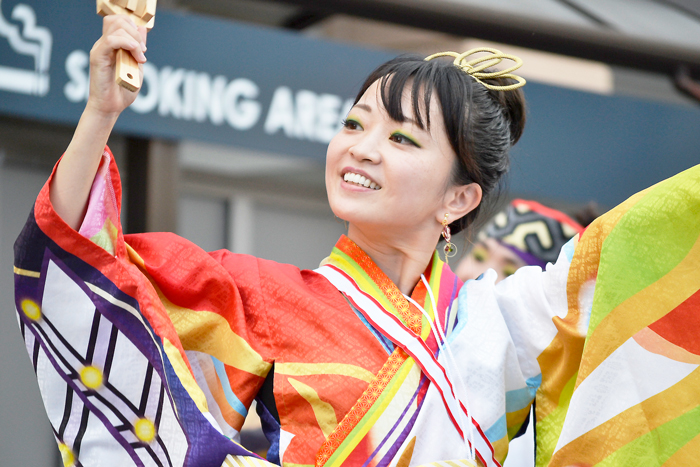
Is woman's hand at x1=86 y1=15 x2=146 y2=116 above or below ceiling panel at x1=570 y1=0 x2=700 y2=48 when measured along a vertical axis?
below

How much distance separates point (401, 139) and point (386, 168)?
70 mm

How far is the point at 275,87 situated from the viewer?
3.48m

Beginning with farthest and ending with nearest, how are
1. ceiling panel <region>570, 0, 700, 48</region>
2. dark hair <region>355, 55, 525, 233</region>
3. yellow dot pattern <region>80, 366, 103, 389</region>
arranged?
ceiling panel <region>570, 0, 700, 48</region>
dark hair <region>355, 55, 525, 233</region>
yellow dot pattern <region>80, 366, 103, 389</region>

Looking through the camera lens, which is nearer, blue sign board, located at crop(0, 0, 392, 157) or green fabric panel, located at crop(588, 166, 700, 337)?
green fabric panel, located at crop(588, 166, 700, 337)

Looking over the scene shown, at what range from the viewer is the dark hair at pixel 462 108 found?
57.1 inches

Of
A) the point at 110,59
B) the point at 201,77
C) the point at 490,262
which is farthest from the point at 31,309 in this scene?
the point at 201,77

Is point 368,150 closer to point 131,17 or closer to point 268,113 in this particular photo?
point 131,17

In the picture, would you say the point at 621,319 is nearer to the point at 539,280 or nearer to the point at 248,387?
the point at 539,280

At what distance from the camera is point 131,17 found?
1122 mm

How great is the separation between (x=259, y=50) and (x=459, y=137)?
2141 mm

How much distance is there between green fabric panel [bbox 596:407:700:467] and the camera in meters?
1.13

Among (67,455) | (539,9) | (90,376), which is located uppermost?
(539,9)

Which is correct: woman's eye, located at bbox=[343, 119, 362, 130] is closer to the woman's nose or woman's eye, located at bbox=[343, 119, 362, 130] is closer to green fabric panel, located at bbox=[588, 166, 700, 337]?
the woman's nose

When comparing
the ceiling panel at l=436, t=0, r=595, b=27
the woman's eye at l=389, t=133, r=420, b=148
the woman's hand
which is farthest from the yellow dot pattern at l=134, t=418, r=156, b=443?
the ceiling panel at l=436, t=0, r=595, b=27
